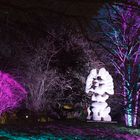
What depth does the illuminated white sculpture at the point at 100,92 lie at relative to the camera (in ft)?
71.9

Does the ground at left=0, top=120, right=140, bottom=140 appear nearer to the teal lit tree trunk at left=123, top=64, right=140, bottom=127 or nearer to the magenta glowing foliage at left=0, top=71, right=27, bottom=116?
the magenta glowing foliage at left=0, top=71, right=27, bottom=116

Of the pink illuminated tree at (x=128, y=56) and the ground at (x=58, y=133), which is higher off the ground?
the pink illuminated tree at (x=128, y=56)

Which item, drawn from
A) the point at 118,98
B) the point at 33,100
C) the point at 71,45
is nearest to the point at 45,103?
the point at 33,100

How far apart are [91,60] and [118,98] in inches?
136

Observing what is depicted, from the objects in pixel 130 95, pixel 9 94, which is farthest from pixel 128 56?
pixel 9 94

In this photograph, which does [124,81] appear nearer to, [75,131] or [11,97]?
[11,97]

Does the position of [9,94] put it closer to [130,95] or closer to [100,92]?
[100,92]

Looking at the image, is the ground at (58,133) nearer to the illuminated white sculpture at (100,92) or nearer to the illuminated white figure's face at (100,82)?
the illuminated white sculpture at (100,92)

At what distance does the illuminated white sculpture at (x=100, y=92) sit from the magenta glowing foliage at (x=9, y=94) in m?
3.91

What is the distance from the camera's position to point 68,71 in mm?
24000

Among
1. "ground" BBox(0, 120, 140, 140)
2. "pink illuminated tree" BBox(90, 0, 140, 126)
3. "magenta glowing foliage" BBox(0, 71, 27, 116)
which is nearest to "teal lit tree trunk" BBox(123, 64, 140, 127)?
"pink illuminated tree" BBox(90, 0, 140, 126)

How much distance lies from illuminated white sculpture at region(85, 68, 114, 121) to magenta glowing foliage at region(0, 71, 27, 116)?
3.91 meters

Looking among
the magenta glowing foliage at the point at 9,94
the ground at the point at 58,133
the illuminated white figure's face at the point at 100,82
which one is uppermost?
the illuminated white figure's face at the point at 100,82

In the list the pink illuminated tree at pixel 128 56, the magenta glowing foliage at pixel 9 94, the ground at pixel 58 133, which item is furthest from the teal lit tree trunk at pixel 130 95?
the ground at pixel 58 133
